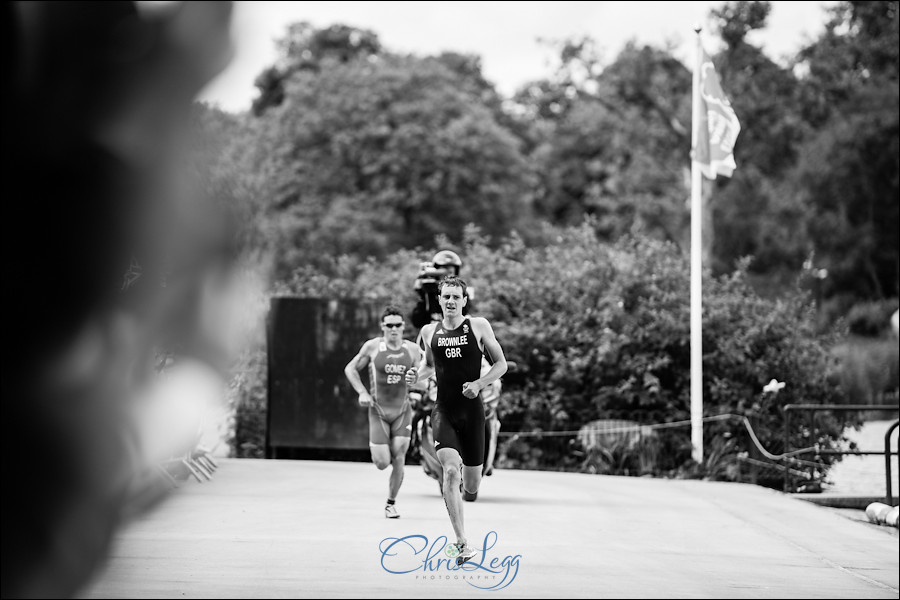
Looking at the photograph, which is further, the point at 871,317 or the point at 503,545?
the point at 871,317

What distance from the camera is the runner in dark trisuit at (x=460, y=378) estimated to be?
333 inches

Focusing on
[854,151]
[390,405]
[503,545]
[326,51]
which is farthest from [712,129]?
[326,51]

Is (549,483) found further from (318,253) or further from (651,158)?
(651,158)

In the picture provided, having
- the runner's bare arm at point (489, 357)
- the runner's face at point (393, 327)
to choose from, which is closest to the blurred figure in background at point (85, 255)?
the runner's bare arm at point (489, 357)

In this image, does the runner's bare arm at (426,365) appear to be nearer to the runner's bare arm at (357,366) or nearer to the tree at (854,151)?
the runner's bare arm at (357,366)

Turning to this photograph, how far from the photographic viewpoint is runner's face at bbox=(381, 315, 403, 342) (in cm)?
1135

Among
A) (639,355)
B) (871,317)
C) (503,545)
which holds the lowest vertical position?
(503,545)

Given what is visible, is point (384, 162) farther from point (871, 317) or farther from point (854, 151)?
point (871, 317)

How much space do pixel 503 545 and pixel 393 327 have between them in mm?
2871

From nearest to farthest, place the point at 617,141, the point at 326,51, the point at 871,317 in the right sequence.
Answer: the point at 871,317, the point at 617,141, the point at 326,51

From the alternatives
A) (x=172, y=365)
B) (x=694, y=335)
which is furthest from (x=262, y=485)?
(x=172, y=365)

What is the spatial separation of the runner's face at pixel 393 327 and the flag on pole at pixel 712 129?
9020mm

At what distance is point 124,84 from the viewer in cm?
310

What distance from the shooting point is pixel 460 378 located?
8633 mm
